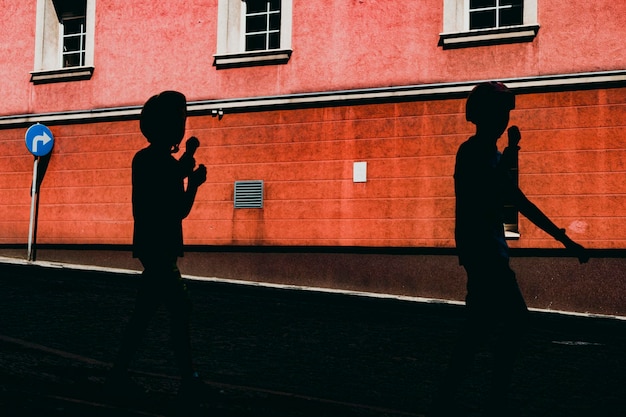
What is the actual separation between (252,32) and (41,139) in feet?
14.5

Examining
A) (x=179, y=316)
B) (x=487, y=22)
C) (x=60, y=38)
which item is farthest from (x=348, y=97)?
(x=179, y=316)

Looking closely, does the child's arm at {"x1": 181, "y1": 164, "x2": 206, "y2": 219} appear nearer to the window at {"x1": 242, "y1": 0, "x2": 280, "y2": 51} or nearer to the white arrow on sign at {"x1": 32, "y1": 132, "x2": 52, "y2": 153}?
the window at {"x1": 242, "y1": 0, "x2": 280, "y2": 51}

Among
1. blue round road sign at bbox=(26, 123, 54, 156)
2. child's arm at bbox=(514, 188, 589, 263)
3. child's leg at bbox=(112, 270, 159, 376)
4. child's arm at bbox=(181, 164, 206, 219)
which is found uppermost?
blue round road sign at bbox=(26, 123, 54, 156)

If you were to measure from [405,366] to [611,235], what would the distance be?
6831 millimetres

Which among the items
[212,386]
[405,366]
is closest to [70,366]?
[212,386]

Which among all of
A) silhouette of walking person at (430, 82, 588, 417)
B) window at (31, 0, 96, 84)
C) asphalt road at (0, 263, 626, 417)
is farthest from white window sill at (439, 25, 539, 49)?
silhouette of walking person at (430, 82, 588, 417)

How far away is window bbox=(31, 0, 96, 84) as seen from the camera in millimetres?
17078

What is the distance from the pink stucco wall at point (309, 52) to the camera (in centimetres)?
1291

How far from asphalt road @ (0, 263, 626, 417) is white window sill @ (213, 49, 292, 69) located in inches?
192

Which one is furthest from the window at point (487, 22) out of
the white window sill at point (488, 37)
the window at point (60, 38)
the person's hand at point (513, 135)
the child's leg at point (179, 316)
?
the child's leg at point (179, 316)

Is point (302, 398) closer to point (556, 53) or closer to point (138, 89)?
point (556, 53)

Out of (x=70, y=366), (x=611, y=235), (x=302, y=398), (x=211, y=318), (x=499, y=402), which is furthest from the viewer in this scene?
(x=611, y=235)

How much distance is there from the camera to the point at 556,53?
12938 millimetres

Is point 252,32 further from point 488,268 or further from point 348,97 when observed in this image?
point 488,268
